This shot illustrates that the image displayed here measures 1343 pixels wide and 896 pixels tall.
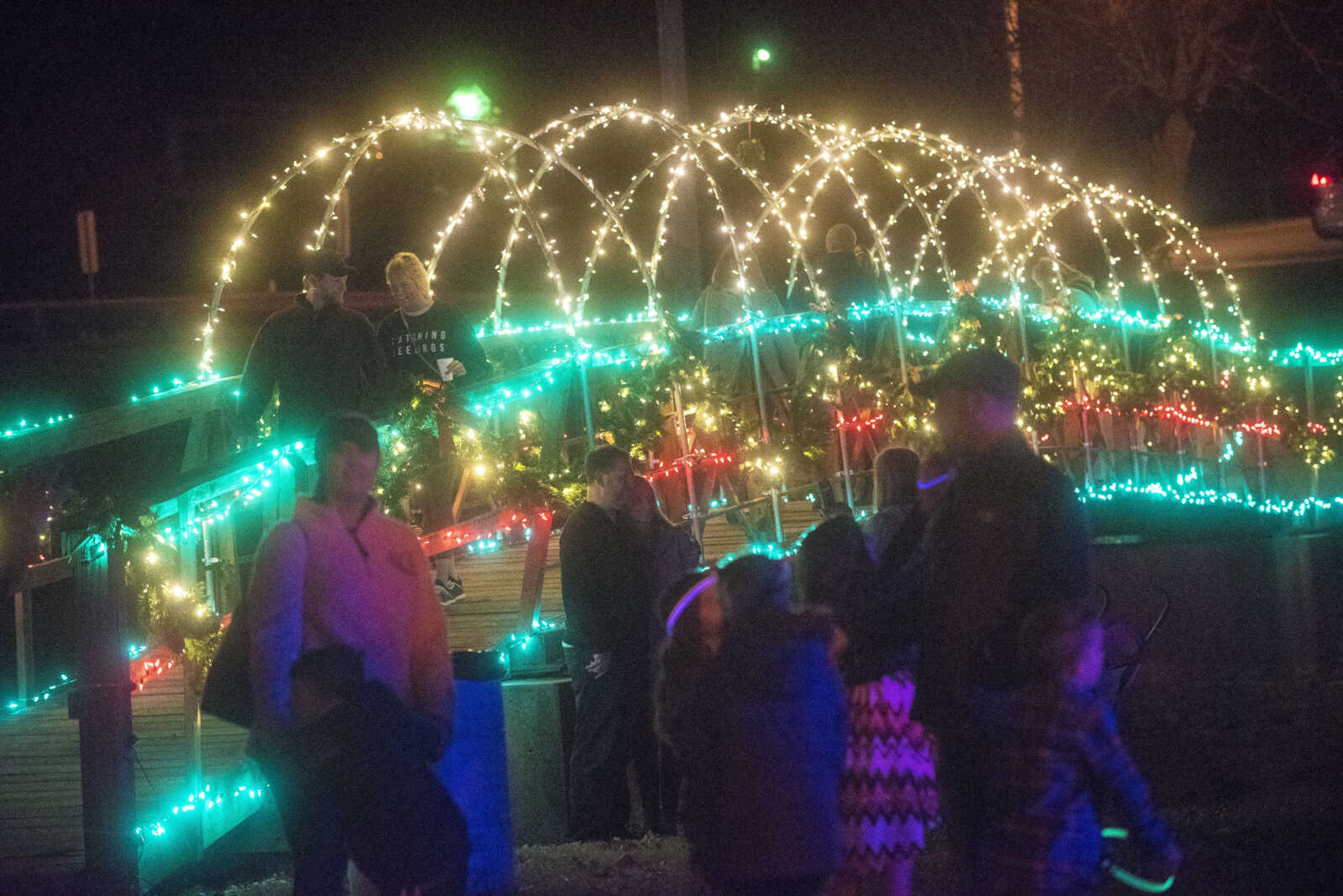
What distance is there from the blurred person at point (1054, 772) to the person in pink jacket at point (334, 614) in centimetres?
176

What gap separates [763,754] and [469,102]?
15973 millimetres

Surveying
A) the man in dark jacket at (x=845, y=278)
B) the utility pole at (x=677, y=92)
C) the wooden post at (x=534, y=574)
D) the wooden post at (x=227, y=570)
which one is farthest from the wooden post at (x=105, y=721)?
the man in dark jacket at (x=845, y=278)

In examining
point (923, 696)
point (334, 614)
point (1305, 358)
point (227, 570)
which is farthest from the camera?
point (1305, 358)

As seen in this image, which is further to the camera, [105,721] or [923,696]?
[105,721]

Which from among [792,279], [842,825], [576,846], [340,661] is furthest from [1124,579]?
[340,661]

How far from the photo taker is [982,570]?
4.02 m

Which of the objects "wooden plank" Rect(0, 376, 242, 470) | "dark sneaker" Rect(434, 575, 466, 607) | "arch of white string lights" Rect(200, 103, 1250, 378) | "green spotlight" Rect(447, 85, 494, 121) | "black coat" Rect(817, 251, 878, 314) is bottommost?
"dark sneaker" Rect(434, 575, 466, 607)

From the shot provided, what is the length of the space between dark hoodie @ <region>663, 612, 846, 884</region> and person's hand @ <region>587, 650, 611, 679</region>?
316 centimetres

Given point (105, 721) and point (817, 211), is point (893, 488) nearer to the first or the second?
point (105, 721)

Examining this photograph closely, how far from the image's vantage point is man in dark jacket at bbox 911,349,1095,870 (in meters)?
3.99

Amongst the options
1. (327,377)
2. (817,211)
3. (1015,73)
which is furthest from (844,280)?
(817,211)

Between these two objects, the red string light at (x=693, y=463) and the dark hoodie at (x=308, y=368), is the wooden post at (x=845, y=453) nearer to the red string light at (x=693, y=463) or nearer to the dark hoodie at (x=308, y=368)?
the red string light at (x=693, y=463)

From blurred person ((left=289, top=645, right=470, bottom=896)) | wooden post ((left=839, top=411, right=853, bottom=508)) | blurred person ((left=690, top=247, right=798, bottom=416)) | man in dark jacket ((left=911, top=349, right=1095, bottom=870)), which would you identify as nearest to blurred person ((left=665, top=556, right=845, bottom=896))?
man in dark jacket ((left=911, top=349, right=1095, bottom=870))

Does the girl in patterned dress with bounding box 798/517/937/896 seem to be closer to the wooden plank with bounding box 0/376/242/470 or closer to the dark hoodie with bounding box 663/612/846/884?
the dark hoodie with bounding box 663/612/846/884
